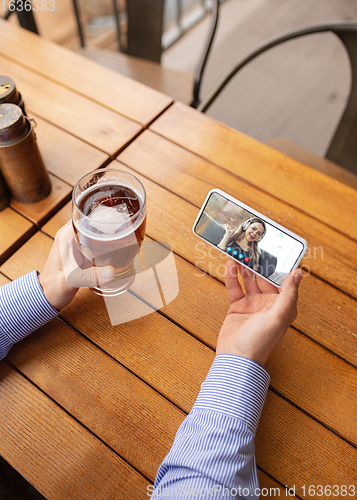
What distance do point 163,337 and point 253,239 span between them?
27cm

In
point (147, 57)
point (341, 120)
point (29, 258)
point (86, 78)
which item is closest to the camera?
point (29, 258)

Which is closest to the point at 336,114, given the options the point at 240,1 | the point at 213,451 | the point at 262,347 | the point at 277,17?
the point at 277,17

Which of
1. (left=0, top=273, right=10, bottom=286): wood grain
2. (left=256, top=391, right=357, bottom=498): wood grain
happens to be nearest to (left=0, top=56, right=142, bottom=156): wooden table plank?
(left=0, top=273, right=10, bottom=286): wood grain

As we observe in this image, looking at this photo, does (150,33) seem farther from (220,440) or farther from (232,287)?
(220,440)

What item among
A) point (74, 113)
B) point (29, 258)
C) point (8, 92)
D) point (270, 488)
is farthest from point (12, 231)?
point (270, 488)

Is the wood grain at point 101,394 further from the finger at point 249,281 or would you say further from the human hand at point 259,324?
the finger at point 249,281

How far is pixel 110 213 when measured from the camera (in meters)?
0.66

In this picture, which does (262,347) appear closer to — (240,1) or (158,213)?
(158,213)

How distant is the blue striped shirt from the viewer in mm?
562

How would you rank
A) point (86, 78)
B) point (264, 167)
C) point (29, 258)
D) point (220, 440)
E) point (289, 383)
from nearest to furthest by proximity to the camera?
point (220, 440)
point (289, 383)
point (29, 258)
point (264, 167)
point (86, 78)

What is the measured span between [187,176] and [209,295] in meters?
0.34

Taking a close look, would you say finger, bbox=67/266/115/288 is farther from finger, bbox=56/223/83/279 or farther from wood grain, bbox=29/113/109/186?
wood grain, bbox=29/113/109/186

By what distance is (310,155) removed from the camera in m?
1.38

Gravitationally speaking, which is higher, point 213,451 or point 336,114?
point 213,451
